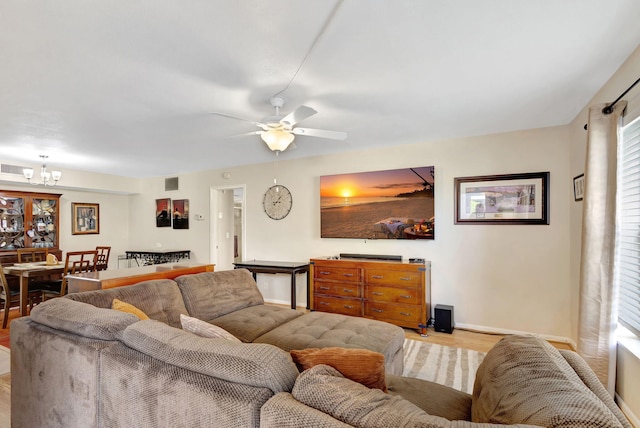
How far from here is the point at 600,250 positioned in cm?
229

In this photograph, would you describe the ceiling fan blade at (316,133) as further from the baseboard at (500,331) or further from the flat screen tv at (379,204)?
the baseboard at (500,331)

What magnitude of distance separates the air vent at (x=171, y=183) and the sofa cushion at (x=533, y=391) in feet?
21.2

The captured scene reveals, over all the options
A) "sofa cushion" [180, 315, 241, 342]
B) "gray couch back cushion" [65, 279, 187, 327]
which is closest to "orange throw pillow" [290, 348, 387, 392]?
"sofa cushion" [180, 315, 241, 342]

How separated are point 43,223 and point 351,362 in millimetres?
7150

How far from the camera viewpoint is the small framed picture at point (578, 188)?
299 cm

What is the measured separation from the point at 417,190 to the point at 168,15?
337cm

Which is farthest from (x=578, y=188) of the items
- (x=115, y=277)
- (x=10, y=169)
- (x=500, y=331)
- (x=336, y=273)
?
(x=10, y=169)

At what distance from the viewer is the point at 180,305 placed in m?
2.43

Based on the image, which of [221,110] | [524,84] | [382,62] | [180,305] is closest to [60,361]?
[180,305]

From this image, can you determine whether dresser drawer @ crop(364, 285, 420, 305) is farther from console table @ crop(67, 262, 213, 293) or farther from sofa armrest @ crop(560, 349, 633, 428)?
sofa armrest @ crop(560, 349, 633, 428)

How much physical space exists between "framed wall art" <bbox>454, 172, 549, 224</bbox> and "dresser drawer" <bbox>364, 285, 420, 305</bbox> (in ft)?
3.66

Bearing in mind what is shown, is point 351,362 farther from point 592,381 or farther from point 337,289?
point 337,289

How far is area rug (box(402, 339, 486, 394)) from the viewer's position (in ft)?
8.50

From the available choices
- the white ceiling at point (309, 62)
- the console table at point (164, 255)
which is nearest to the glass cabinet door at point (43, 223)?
the console table at point (164, 255)
